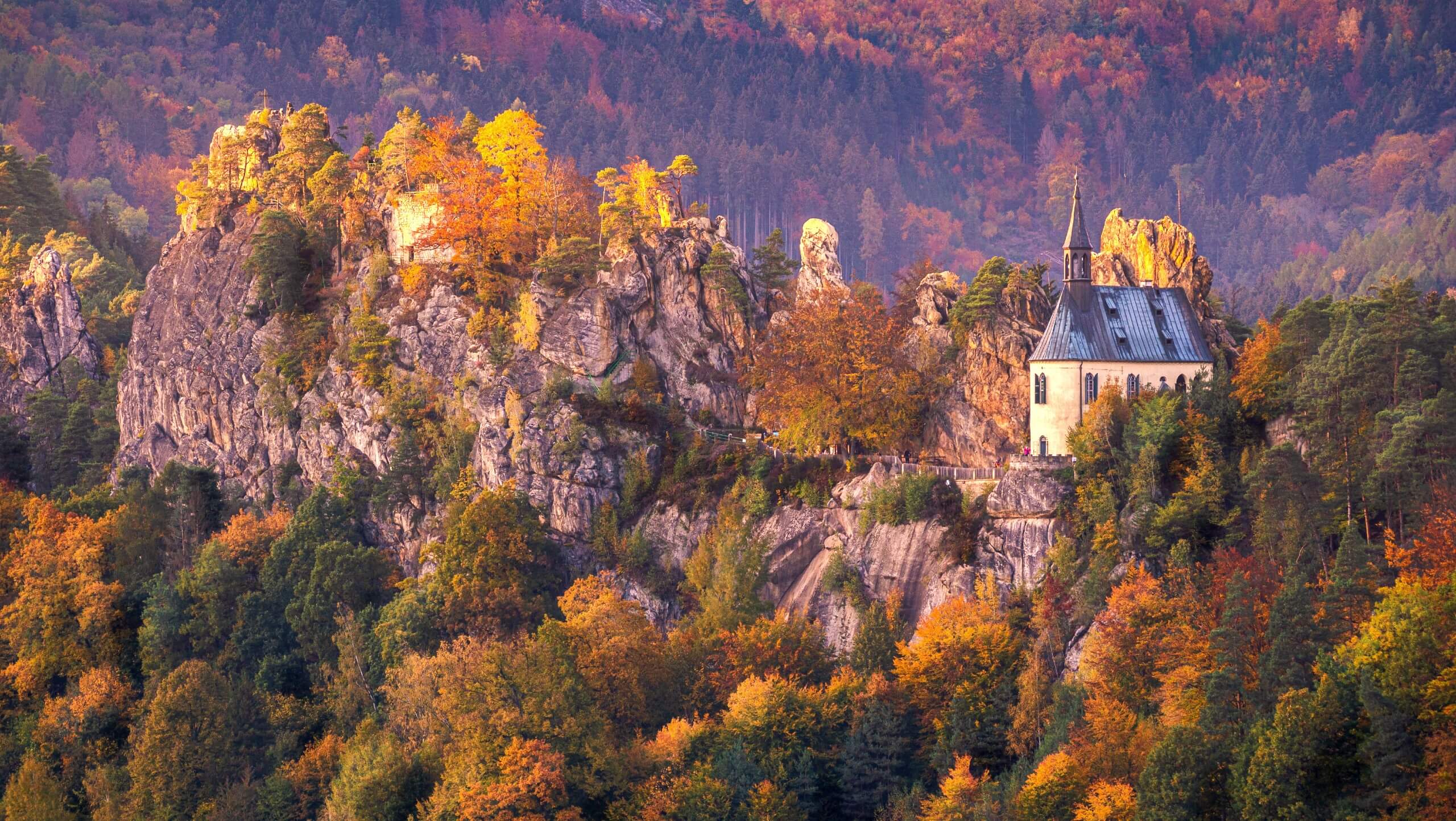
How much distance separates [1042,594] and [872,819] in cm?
1228

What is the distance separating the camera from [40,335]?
12281 centimetres

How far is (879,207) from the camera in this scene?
186500mm

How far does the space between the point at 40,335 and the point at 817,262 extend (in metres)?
57.7

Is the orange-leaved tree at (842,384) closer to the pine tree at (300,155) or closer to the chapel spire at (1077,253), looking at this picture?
the chapel spire at (1077,253)

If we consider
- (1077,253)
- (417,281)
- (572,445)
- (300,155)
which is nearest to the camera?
(1077,253)

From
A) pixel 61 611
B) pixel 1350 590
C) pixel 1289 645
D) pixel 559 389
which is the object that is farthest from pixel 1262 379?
pixel 61 611

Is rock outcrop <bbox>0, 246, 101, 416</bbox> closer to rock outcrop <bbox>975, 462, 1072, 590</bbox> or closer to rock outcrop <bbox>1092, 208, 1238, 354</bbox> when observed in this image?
rock outcrop <bbox>975, 462, 1072, 590</bbox>

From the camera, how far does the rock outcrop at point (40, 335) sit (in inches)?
4803

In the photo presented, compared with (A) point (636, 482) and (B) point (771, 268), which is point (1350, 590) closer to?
(A) point (636, 482)

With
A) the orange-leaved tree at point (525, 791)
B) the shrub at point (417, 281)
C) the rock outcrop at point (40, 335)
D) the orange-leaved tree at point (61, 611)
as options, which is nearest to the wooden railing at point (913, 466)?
the shrub at point (417, 281)

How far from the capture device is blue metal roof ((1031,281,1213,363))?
8588cm

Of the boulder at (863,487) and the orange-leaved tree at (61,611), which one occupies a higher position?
the boulder at (863,487)

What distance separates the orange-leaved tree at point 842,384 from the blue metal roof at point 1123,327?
6813 mm

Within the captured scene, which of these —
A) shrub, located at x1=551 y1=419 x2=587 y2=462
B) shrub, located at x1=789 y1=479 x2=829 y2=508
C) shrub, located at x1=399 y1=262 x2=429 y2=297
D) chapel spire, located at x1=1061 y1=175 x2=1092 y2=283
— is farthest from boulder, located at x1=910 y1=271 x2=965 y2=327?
shrub, located at x1=399 y1=262 x2=429 y2=297
